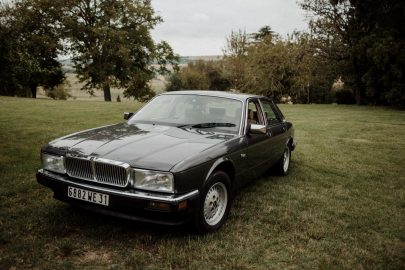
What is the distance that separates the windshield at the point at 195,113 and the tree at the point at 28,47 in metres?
4.72

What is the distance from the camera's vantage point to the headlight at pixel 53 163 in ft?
12.1

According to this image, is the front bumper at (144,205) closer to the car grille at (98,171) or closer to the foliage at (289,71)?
the car grille at (98,171)

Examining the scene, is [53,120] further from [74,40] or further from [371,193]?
[74,40]

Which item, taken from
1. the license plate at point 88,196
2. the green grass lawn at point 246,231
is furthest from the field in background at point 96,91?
the license plate at point 88,196

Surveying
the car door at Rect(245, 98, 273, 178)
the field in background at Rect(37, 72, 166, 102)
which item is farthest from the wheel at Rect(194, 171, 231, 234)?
the field in background at Rect(37, 72, 166, 102)

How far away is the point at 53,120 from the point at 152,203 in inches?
398

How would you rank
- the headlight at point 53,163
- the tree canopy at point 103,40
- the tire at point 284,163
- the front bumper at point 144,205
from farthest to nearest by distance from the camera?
the tree canopy at point 103,40
the tire at point 284,163
the headlight at point 53,163
the front bumper at point 144,205

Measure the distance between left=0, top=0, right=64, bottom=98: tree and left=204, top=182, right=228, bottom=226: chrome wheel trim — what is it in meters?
6.33

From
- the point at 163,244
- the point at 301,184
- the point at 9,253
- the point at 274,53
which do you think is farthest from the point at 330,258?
the point at 274,53

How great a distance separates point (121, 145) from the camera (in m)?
3.62

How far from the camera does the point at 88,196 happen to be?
11.1 ft

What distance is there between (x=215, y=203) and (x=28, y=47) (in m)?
10.4

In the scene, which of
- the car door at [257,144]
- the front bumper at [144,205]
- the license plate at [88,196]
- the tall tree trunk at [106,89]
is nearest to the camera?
the front bumper at [144,205]

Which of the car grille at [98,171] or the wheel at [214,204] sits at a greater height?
the car grille at [98,171]
